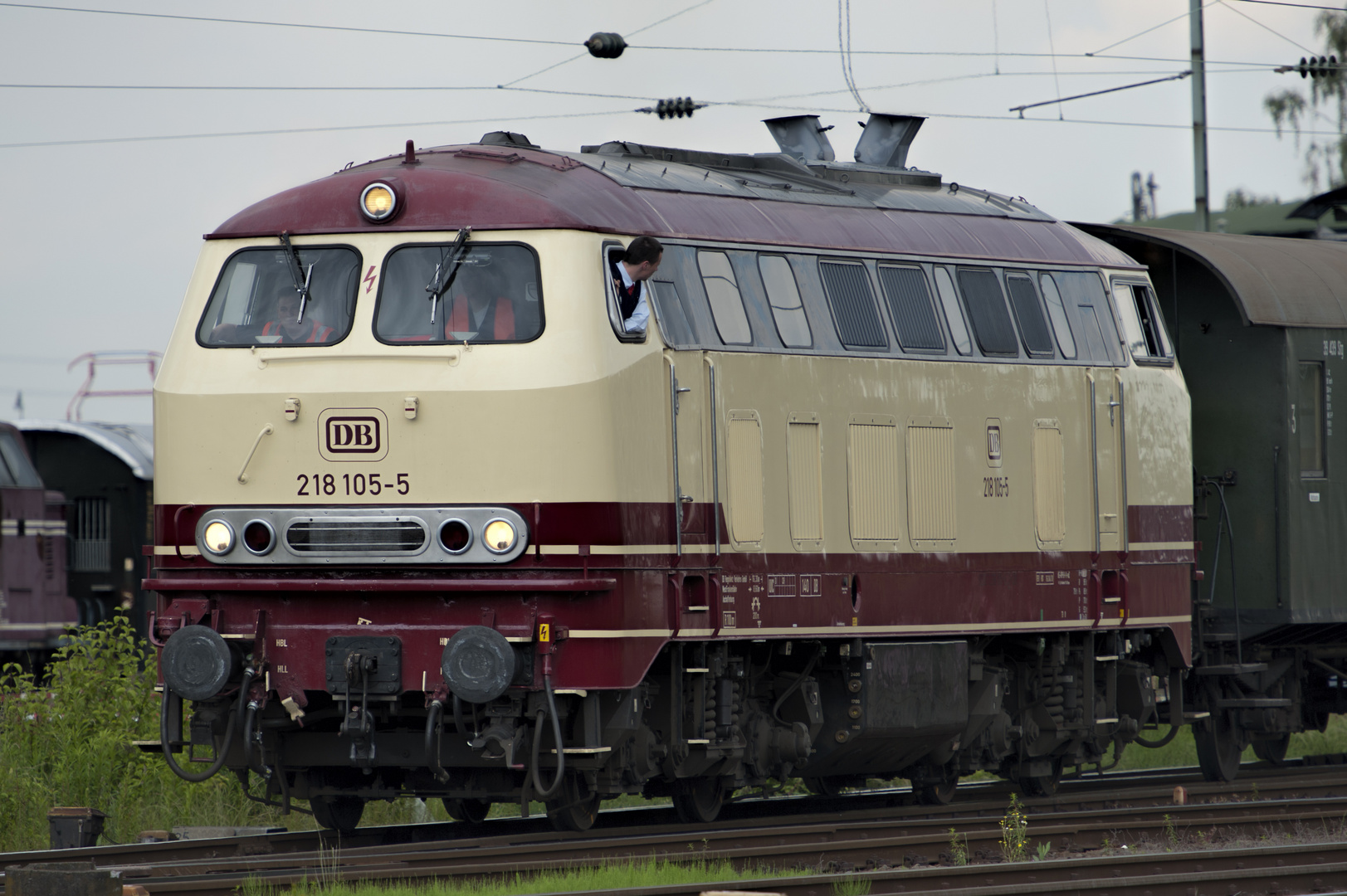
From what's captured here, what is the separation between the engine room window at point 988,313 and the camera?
1370 cm

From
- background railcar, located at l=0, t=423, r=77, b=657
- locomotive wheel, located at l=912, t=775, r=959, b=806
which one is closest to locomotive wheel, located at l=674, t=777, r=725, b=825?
locomotive wheel, located at l=912, t=775, r=959, b=806

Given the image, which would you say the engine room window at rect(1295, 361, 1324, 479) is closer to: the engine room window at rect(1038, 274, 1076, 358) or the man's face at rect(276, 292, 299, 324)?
the engine room window at rect(1038, 274, 1076, 358)

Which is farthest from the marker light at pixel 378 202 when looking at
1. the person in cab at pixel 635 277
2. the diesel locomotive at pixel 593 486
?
the person in cab at pixel 635 277

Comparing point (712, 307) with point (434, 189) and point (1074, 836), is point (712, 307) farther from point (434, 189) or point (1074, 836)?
point (1074, 836)

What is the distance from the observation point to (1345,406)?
55.1ft

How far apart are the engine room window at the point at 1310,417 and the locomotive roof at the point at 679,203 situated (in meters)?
2.41

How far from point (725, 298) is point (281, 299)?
261cm

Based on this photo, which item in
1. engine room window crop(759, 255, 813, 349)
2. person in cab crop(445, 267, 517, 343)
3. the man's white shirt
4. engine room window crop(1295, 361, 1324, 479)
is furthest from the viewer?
engine room window crop(1295, 361, 1324, 479)

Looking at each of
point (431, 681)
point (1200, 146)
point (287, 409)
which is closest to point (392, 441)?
point (287, 409)

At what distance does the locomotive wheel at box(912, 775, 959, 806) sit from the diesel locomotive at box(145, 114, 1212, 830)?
36 centimetres

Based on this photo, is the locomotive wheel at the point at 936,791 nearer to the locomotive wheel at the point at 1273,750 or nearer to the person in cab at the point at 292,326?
the locomotive wheel at the point at 1273,750

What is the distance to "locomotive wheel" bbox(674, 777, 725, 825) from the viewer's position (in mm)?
13102

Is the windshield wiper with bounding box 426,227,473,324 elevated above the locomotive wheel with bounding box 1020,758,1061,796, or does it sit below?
above

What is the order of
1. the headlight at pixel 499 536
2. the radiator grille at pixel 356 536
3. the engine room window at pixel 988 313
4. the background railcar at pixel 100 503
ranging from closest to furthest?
the headlight at pixel 499 536, the radiator grille at pixel 356 536, the engine room window at pixel 988 313, the background railcar at pixel 100 503
